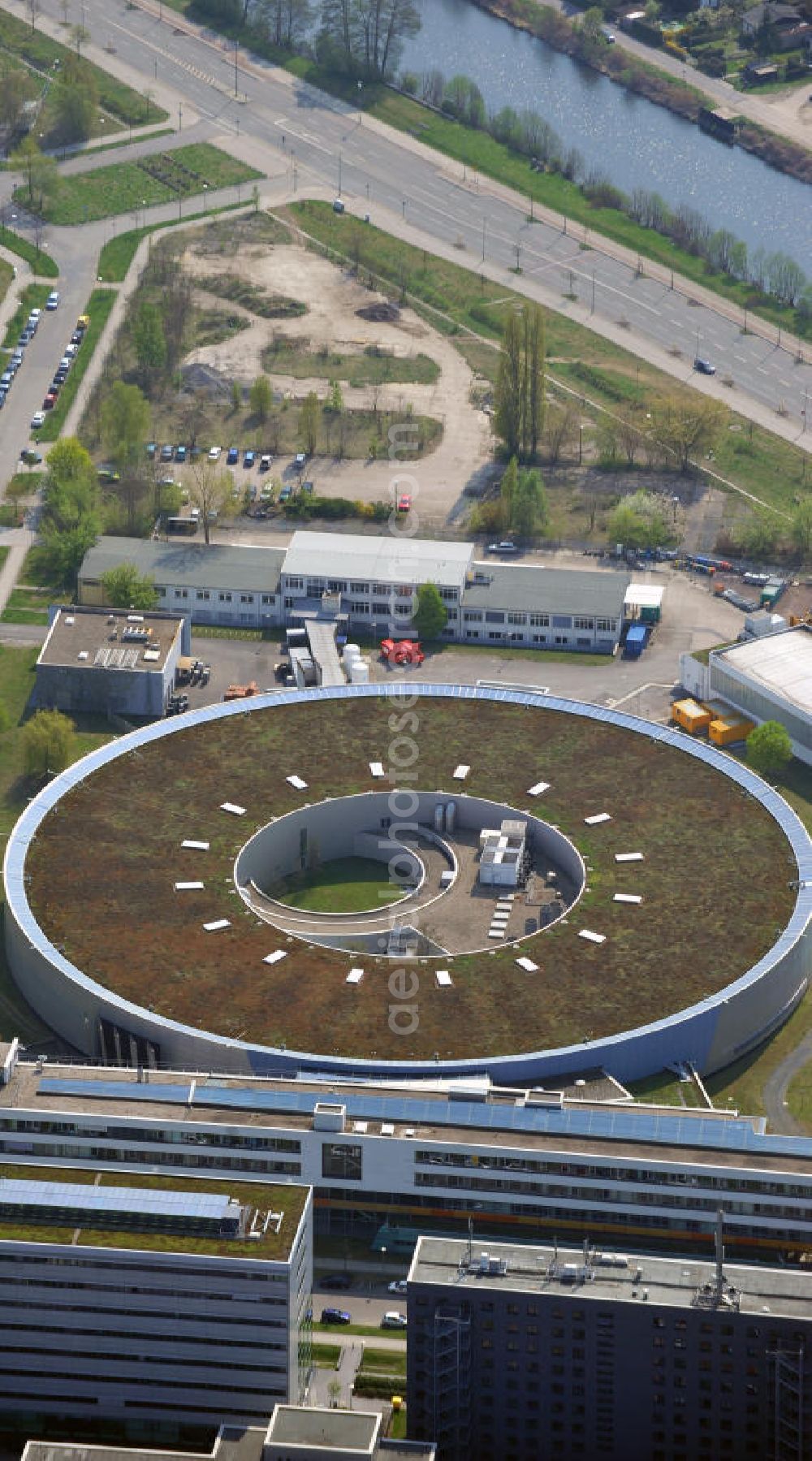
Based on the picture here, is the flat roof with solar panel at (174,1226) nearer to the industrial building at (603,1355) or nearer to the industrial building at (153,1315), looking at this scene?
the industrial building at (153,1315)

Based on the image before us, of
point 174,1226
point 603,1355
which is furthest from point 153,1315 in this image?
point 603,1355

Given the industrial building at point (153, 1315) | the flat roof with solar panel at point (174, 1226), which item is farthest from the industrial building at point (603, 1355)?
the flat roof with solar panel at point (174, 1226)

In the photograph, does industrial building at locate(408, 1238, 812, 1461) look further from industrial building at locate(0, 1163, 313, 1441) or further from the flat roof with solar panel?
the flat roof with solar panel

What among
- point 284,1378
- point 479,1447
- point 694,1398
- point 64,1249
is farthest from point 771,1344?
point 64,1249

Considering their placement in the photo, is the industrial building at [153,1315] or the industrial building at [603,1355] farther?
the industrial building at [153,1315]

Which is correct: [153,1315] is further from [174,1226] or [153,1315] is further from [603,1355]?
[603,1355]

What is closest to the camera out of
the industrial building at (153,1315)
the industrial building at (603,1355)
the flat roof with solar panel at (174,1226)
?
the industrial building at (603,1355)

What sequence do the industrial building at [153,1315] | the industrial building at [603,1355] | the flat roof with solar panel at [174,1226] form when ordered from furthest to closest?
the flat roof with solar panel at [174,1226], the industrial building at [153,1315], the industrial building at [603,1355]
